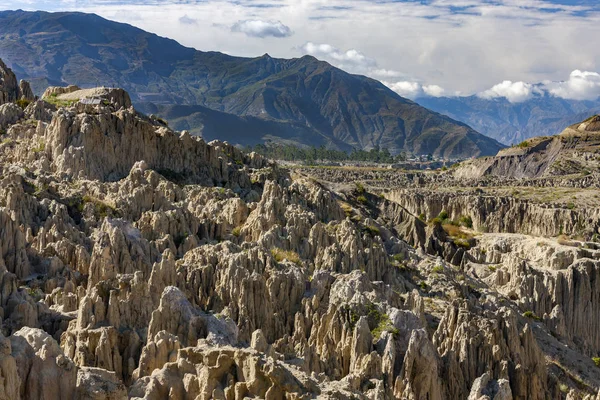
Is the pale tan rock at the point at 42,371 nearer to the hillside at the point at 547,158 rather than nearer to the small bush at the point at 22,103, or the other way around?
the small bush at the point at 22,103

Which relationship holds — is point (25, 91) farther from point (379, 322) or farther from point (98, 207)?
point (379, 322)

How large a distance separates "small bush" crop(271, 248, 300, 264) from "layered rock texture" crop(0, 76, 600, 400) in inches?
11.1

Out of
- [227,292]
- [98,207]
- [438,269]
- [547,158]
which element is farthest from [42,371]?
[547,158]

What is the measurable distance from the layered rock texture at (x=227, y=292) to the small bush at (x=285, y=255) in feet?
0.92

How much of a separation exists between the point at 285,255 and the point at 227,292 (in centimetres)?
1071

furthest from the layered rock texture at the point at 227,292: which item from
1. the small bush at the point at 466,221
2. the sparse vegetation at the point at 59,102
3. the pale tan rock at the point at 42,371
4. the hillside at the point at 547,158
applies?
the hillside at the point at 547,158

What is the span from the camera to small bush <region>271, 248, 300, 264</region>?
46188mm

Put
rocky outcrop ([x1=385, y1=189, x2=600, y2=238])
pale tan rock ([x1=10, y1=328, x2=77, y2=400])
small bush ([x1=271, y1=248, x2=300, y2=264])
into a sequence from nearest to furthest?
pale tan rock ([x1=10, y1=328, x2=77, y2=400])
small bush ([x1=271, y1=248, x2=300, y2=264])
rocky outcrop ([x1=385, y1=189, x2=600, y2=238])

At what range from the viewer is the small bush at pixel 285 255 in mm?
46188

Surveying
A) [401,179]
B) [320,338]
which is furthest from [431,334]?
[401,179]

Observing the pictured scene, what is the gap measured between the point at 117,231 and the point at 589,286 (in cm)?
4137

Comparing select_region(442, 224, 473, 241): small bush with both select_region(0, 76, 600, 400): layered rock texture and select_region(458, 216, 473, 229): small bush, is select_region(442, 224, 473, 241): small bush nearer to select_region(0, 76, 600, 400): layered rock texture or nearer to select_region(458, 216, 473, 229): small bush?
select_region(458, 216, 473, 229): small bush

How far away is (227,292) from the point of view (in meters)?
36.7

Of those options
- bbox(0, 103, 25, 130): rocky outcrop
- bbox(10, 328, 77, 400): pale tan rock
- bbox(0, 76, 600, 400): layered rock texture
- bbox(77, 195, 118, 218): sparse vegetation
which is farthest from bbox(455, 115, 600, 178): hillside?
bbox(10, 328, 77, 400): pale tan rock
